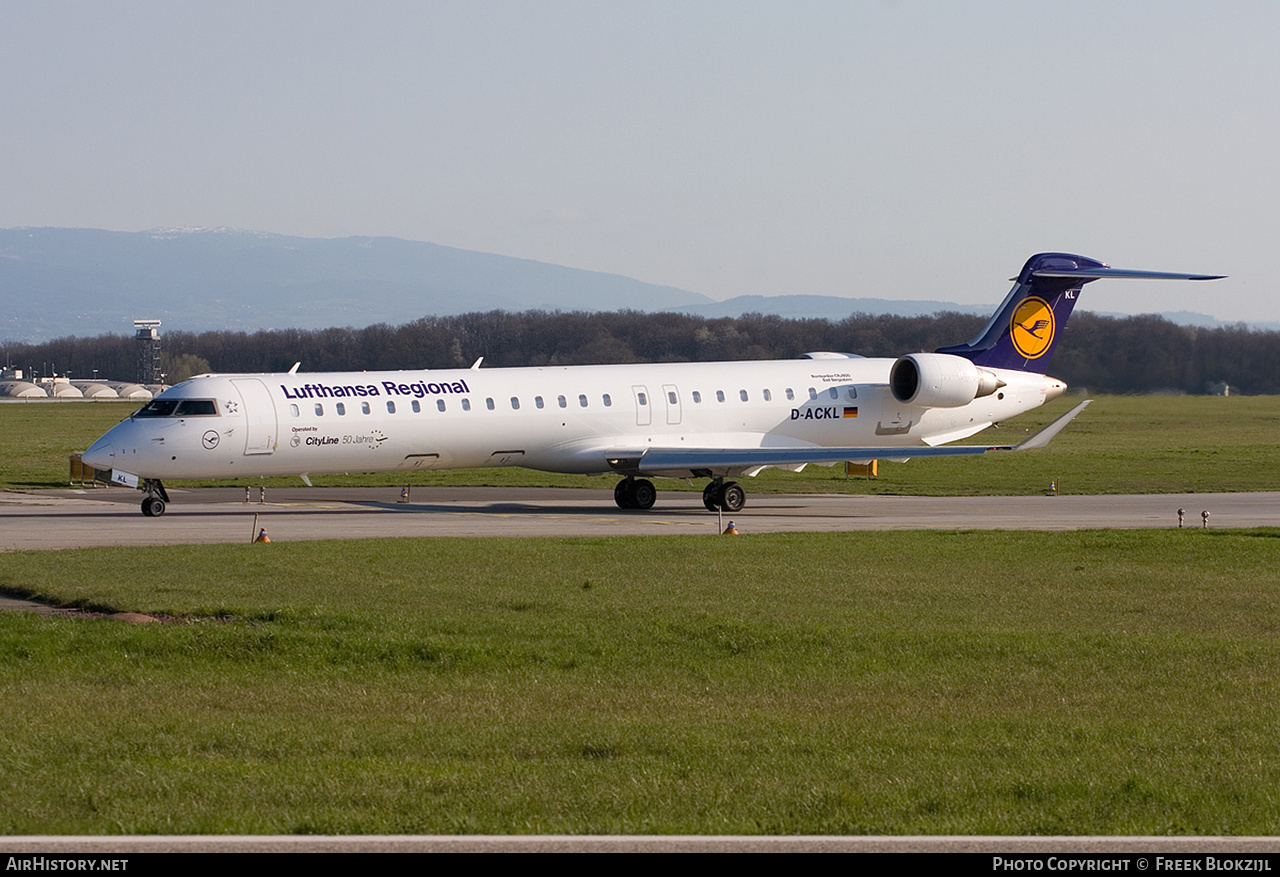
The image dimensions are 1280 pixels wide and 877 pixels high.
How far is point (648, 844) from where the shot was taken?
684 cm

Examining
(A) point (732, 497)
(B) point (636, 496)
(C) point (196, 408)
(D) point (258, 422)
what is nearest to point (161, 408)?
(C) point (196, 408)

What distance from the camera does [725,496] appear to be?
3325 centimetres

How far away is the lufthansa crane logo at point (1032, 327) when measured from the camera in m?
37.3

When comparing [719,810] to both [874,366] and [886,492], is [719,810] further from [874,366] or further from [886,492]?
[886,492]

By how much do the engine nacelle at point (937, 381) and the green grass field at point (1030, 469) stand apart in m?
5.31

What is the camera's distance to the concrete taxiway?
90.3 feet

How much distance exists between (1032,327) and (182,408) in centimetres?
2140

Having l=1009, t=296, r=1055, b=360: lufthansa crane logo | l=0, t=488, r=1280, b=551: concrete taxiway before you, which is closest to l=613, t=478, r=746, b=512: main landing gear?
A: l=0, t=488, r=1280, b=551: concrete taxiway

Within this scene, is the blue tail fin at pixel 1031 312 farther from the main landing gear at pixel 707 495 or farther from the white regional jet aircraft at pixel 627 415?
the main landing gear at pixel 707 495

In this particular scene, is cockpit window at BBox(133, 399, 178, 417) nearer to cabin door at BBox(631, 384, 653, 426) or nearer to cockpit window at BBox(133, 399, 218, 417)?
cockpit window at BBox(133, 399, 218, 417)

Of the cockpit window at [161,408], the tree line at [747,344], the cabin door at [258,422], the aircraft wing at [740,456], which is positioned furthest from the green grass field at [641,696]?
the tree line at [747,344]

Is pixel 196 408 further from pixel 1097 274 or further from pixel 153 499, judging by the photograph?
pixel 1097 274

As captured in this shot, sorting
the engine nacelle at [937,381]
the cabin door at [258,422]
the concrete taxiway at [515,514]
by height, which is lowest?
the concrete taxiway at [515,514]

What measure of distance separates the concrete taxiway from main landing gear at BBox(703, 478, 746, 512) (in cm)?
40
